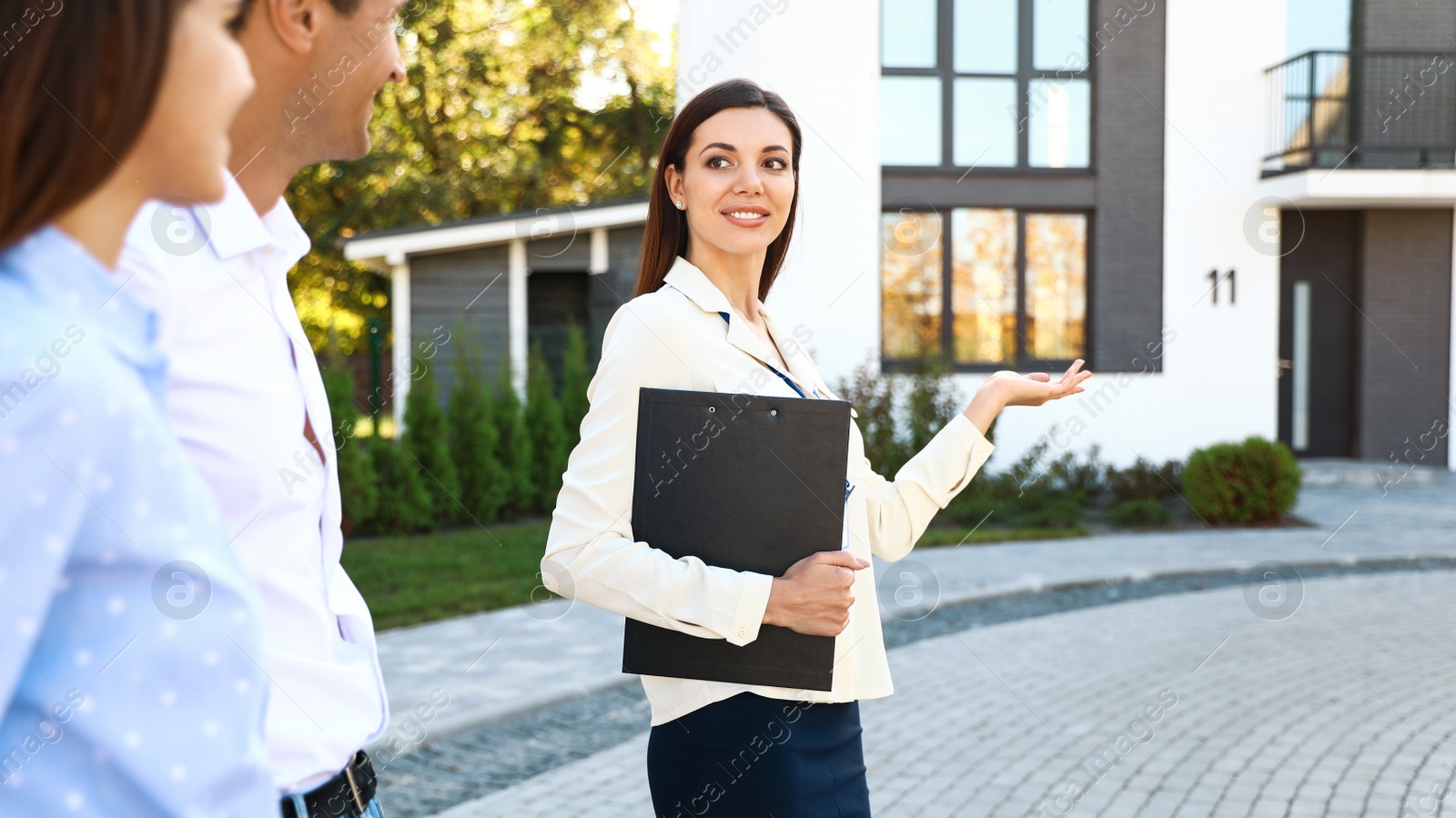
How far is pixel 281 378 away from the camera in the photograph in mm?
1249

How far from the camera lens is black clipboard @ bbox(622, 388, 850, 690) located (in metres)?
1.99

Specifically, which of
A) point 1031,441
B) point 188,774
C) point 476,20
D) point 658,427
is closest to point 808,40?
point 1031,441

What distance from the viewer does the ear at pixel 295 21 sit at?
3.91 ft

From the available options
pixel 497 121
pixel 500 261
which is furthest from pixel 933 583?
pixel 497 121

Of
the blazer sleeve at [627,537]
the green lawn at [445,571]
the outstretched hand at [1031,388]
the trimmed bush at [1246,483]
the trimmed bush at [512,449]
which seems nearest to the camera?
the blazer sleeve at [627,537]

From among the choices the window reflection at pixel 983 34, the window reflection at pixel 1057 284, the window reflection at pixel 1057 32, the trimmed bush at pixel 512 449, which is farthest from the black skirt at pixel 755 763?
the window reflection at pixel 1057 32

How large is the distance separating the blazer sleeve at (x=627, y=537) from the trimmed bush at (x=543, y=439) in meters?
11.0

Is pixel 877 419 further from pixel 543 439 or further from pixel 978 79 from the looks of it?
pixel 978 79

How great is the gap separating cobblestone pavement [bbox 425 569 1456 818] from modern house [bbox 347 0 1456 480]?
7.47 metres

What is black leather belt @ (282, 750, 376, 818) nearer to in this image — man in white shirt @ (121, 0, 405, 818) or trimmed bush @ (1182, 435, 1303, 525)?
man in white shirt @ (121, 0, 405, 818)

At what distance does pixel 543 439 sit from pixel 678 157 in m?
11.0

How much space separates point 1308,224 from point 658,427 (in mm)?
17090

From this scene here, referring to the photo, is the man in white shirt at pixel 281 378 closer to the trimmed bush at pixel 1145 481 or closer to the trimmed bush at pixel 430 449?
the trimmed bush at pixel 430 449

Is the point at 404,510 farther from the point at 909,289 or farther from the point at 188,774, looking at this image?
the point at 188,774
